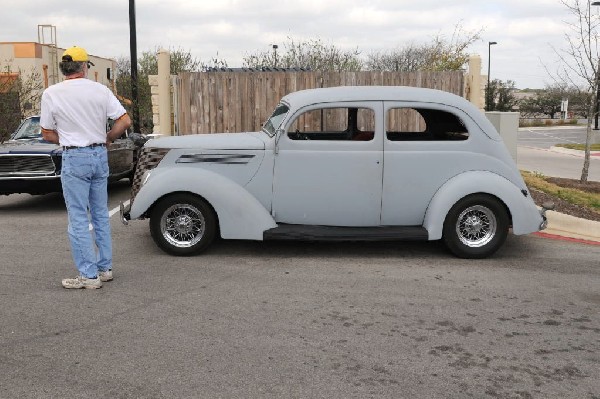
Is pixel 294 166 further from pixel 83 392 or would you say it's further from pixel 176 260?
pixel 83 392

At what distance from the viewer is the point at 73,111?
5.18 metres

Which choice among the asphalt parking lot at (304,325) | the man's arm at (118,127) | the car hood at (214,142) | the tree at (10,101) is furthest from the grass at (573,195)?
the tree at (10,101)

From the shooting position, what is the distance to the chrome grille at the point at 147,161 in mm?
6699

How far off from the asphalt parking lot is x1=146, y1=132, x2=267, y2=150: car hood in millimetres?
1227

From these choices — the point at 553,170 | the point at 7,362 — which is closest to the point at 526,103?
the point at 553,170

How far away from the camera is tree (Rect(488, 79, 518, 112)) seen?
56.5 meters

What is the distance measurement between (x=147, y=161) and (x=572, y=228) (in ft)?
18.4

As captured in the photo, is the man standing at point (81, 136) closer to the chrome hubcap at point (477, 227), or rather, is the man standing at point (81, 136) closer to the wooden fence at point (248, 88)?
the chrome hubcap at point (477, 227)

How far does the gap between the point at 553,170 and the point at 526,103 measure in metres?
54.4

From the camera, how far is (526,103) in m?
68.5

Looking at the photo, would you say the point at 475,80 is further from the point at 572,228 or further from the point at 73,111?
the point at 73,111

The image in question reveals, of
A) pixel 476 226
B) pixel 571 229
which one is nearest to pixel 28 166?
pixel 476 226

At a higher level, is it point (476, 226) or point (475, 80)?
point (475, 80)

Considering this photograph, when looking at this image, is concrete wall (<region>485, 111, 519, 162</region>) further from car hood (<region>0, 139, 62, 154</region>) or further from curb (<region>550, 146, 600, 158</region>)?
curb (<region>550, 146, 600, 158</region>)
